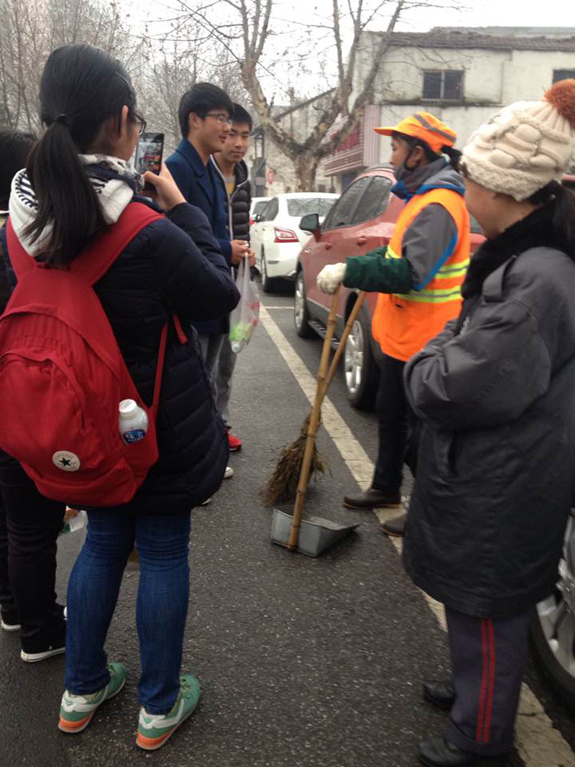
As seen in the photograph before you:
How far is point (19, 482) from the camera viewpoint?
221 cm

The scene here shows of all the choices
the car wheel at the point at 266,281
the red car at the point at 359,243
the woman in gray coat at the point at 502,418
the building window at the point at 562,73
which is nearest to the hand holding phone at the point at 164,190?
the woman in gray coat at the point at 502,418

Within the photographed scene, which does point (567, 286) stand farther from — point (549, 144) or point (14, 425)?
point (14, 425)

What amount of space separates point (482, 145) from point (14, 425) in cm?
131

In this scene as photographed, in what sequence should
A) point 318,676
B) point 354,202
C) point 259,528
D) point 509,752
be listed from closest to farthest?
point 509,752 → point 318,676 → point 259,528 → point 354,202

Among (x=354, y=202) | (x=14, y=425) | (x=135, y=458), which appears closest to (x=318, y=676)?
(x=135, y=458)

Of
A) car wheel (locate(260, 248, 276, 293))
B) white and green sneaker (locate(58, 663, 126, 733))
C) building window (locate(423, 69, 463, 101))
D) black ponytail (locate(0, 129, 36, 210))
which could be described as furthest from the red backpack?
building window (locate(423, 69, 463, 101))

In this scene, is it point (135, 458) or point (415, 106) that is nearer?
point (135, 458)

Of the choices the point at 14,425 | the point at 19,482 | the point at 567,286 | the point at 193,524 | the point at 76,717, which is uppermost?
the point at 567,286

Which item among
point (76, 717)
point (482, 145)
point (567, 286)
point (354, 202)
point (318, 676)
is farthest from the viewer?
point (354, 202)

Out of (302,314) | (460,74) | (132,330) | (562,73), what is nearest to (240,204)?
(132,330)

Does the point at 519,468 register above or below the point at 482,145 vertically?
below

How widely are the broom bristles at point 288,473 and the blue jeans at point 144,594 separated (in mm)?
1596

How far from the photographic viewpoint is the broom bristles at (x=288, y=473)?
3.62 meters

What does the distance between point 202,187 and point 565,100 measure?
2.13 metres
